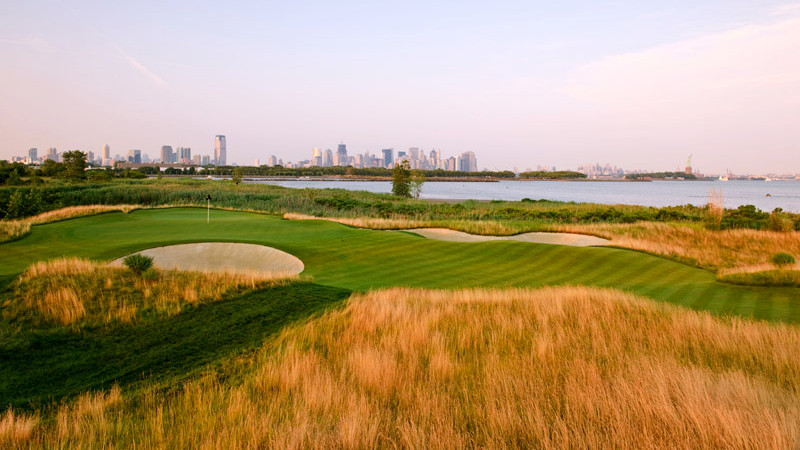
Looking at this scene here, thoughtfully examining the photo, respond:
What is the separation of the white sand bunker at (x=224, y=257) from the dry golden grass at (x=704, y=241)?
11940mm

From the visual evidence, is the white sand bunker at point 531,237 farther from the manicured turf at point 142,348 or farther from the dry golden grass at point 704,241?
the manicured turf at point 142,348

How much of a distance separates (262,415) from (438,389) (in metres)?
1.55

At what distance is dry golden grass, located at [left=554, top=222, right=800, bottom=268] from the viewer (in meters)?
16.6

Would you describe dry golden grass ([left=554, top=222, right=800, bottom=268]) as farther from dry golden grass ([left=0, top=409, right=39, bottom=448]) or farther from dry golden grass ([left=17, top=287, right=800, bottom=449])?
dry golden grass ([left=0, top=409, right=39, bottom=448])

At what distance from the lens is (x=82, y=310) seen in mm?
6996

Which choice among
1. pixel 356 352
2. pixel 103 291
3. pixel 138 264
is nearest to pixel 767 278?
pixel 356 352

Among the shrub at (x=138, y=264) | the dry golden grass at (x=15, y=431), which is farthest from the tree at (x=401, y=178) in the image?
the dry golden grass at (x=15, y=431)

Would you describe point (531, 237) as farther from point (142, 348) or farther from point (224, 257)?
point (142, 348)

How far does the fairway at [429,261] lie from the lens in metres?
9.18

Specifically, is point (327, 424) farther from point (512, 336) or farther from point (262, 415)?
point (512, 336)

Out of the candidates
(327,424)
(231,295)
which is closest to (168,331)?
(231,295)

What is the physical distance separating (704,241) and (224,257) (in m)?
20.1

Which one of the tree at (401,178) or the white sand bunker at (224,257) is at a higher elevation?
the tree at (401,178)

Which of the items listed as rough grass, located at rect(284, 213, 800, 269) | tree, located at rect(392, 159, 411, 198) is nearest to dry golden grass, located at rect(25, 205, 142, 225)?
rough grass, located at rect(284, 213, 800, 269)
